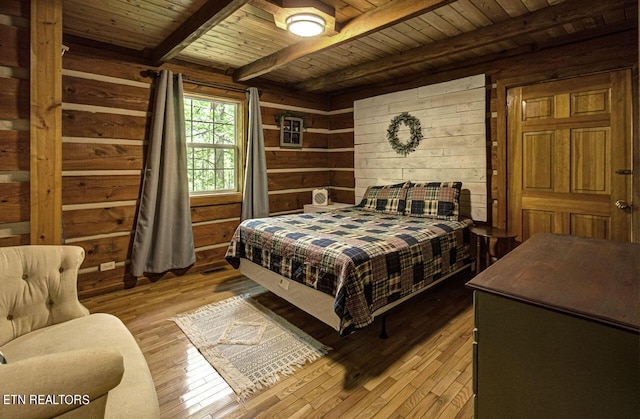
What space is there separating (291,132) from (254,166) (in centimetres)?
88

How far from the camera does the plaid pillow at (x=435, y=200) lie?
3.39 meters

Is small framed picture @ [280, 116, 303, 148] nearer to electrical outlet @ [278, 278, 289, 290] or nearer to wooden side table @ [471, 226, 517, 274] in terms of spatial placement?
electrical outlet @ [278, 278, 289, 290]

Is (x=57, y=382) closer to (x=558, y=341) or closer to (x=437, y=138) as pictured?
(x=558, y=341)

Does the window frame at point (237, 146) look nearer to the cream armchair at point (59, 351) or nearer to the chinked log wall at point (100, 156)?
the chinked log wall at point (100, 156)

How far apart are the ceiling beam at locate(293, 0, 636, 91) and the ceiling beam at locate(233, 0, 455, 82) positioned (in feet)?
3.12

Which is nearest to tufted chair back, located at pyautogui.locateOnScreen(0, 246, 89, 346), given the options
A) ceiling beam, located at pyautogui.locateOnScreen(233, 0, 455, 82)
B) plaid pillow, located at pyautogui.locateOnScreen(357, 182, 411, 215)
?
ceiling beam, located at pyautogui.locateOnScreen(233, 0, 455, 82)

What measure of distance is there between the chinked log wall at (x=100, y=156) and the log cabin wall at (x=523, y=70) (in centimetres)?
247

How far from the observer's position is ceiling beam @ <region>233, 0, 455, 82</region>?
2.28m

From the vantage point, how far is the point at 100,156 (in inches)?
126

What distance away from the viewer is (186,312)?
283 centimetres

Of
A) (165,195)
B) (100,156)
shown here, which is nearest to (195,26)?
(100,156)

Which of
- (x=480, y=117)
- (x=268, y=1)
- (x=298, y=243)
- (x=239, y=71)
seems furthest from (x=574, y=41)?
(x=239, y=71)

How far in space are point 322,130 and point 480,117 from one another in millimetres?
2362

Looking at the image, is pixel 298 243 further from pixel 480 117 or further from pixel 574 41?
pixel 574 41
